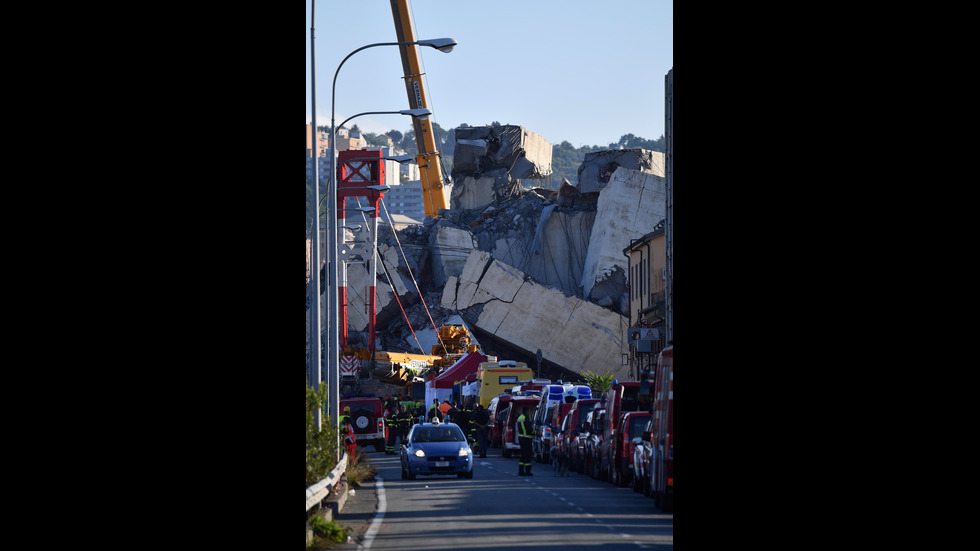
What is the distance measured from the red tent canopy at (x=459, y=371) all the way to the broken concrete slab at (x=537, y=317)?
2690 cm

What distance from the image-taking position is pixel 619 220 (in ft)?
300

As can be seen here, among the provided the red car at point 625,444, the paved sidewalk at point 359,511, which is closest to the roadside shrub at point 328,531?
the paved sidewalk at point 359,511

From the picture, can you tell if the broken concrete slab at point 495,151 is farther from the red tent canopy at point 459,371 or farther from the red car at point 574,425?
the red car at point 574,425

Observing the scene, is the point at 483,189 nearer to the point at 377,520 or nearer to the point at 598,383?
the point at 598,383

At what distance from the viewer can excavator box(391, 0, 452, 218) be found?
8688 centimetres

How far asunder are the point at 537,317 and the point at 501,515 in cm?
7031

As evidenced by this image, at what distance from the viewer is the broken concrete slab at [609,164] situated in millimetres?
98312

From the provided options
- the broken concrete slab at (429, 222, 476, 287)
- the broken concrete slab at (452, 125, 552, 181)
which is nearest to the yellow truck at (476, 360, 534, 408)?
the broken concrete slab at (429, 222, 476, 287)

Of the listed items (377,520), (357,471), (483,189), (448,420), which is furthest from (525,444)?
(483,189)
